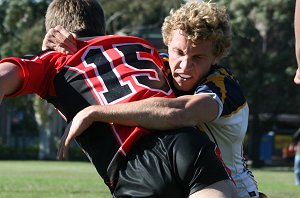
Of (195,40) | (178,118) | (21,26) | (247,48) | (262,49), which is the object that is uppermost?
(195,40)

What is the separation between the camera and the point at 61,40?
4.00 meters

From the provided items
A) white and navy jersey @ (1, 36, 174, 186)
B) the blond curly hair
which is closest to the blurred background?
the blond curly hair

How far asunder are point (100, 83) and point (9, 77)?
44cm

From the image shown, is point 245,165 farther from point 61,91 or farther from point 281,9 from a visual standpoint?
point 281,9

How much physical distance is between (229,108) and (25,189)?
447 inches

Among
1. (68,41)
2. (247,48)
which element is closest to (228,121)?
(68,41)

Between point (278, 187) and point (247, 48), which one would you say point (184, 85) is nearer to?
point (278, 187)

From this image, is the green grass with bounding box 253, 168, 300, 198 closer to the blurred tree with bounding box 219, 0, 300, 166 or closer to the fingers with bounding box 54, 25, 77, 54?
the fingers with bounding box 54, 25, 77, 54

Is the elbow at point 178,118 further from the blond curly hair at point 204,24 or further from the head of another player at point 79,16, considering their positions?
the head of another player at point 79,16

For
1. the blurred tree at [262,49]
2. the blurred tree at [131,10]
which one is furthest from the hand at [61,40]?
the blurred tree at [131,10]

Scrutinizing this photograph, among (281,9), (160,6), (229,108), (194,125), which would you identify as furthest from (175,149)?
(160,6)

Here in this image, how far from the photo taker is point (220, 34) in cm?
391

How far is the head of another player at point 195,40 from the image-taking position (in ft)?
12.7

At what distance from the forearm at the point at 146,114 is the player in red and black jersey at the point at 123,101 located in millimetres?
52
